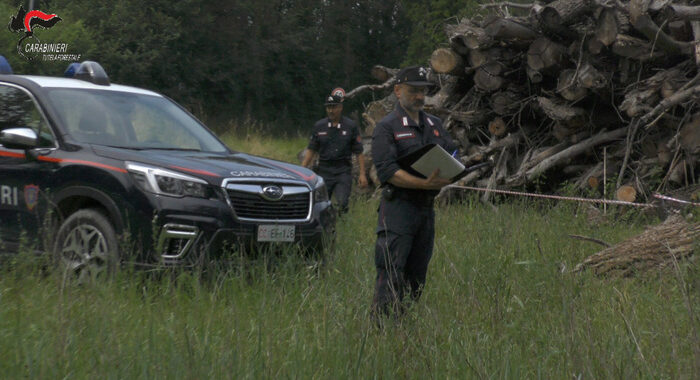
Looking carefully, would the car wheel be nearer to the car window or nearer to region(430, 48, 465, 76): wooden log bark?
the car window

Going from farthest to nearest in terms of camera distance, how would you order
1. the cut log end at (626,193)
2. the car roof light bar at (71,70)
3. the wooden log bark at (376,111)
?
the wooden log bark at (376,111), the cut log end at (626,193), the car roof light bar at (71,70)

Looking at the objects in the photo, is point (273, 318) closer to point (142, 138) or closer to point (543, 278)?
point (543, 278)

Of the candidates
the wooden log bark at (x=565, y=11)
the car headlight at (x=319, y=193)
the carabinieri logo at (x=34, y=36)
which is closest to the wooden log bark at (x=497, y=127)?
the wooden log bark at (x=565, y=11)

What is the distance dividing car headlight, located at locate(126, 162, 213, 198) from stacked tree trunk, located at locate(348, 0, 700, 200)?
17.5ft

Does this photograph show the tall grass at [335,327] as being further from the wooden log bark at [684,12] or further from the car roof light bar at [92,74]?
the wooden log bark at [684,12]

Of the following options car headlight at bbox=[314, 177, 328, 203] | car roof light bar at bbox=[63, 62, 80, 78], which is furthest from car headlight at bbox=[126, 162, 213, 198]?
car roof light bar at bbox=[63, 62, 80, 78]

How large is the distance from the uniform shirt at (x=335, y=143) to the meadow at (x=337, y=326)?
4.09 m

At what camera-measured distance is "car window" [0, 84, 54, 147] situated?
6488 millimetres

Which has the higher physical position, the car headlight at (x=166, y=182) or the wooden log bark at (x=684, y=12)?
the wooden log bark at (x=684, y=12)

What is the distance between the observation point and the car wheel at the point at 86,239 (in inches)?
227

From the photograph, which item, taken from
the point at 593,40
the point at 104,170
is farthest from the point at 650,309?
the point at 593,40

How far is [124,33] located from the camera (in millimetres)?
34781

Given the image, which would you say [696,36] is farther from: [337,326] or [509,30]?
[337,326]

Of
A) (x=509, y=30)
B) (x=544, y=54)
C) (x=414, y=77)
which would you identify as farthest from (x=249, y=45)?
(x=414, y=77)
